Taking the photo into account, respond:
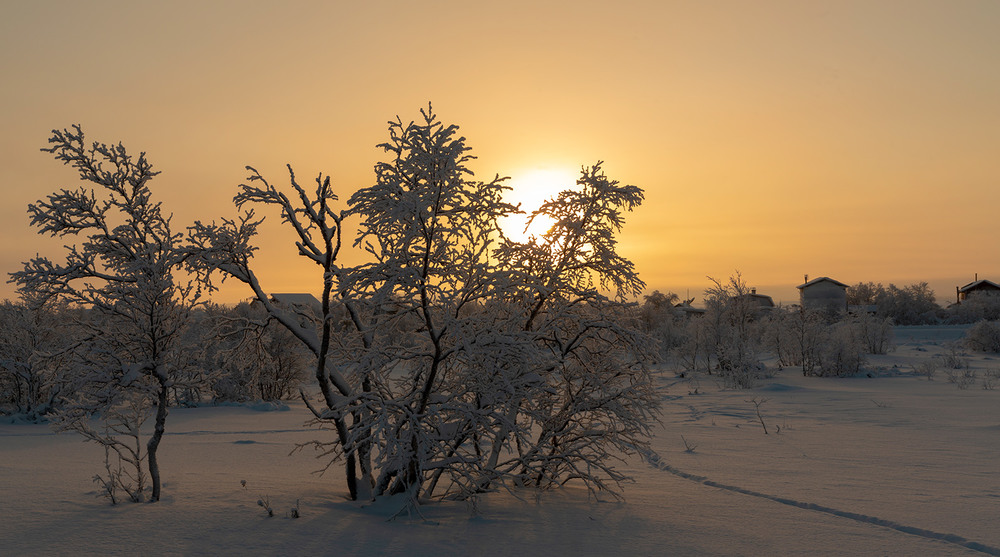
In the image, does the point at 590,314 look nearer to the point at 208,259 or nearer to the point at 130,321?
the point at 208,259

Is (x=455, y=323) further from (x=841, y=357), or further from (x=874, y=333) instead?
(x=874, y=333)

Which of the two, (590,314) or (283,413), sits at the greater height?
(590,314)

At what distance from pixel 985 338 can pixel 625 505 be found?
3365 cm

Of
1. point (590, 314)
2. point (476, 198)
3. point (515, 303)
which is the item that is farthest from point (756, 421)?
point (476, 198)

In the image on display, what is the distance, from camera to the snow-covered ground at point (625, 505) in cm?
538

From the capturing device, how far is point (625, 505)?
697 cm

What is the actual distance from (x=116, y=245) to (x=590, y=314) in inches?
193

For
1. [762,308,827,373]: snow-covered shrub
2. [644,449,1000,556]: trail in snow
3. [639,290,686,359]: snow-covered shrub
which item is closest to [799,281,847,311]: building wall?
[639,290,686,359]: snow-covered shrub

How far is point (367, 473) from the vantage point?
727 centimetres

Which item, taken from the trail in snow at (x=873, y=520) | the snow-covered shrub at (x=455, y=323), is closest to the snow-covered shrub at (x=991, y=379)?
the trail in snow at (x=873, y=520)

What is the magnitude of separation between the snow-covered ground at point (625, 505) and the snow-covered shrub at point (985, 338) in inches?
897

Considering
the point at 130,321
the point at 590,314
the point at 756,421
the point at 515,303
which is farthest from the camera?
the point at 756,421

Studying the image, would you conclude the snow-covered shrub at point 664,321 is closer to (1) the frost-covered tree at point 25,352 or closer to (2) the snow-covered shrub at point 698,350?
(2) the snow-covered shrub at point 698,350

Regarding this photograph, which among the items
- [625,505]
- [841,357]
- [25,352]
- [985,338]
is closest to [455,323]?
[625,505]
